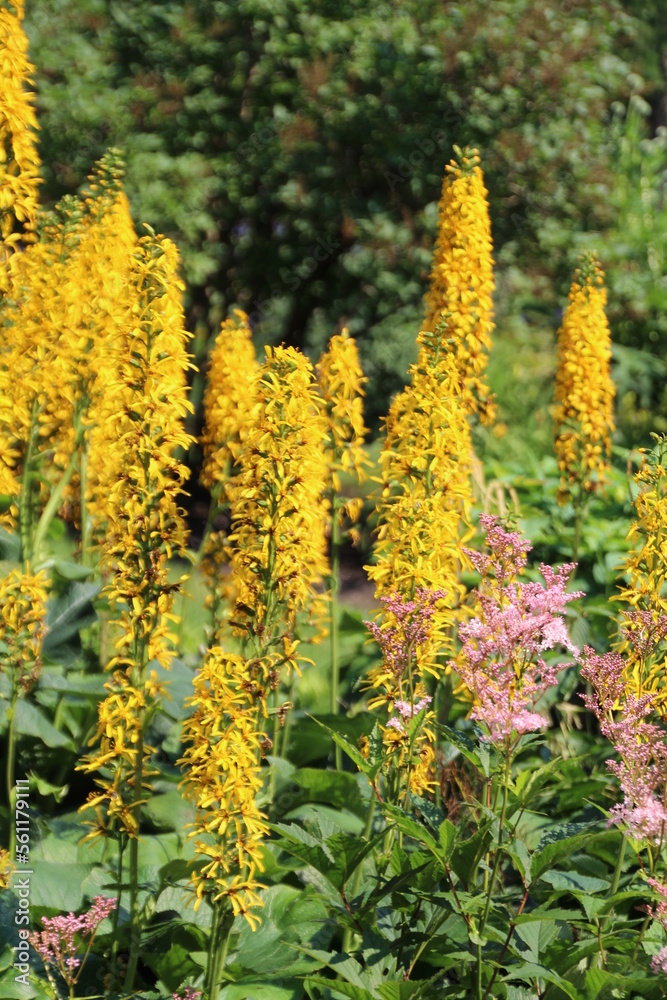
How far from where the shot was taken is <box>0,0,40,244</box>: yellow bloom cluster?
10.5 ft

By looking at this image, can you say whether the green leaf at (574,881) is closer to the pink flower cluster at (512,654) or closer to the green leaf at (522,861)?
the green leaf at (522,861)

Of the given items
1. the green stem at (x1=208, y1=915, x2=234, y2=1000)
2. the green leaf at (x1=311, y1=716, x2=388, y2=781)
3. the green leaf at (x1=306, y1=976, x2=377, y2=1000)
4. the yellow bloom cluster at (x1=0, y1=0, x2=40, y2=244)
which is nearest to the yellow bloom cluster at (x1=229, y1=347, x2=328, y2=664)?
the green leaf at (x1=311, y1=716, x2=388, y2=781)

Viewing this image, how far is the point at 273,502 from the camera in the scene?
9.11 ft

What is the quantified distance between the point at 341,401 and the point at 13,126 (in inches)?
54.6

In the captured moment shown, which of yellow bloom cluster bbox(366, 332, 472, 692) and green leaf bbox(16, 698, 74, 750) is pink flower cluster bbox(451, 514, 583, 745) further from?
green leaf bbox(16, 698, 74, 750)

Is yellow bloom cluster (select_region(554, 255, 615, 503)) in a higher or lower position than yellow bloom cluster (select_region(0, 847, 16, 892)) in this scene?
higher

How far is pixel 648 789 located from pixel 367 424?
358 inches

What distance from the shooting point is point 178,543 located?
285 centimetres

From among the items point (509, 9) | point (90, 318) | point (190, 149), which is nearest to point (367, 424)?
point (190, 149)

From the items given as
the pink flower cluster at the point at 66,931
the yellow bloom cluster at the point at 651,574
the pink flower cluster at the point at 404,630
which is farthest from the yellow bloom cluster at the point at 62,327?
the yellow bloom cluster at the point at 651,574

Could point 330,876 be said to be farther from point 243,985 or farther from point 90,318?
point 90,318

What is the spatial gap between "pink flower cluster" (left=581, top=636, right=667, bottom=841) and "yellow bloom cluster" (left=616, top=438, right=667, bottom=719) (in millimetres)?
72

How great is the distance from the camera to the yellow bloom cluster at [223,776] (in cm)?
248

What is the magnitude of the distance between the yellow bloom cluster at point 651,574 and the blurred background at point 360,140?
255 inches
